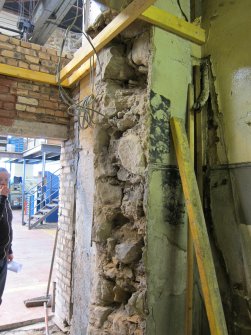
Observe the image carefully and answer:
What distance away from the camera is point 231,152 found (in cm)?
198

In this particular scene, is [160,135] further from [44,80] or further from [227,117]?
[44,80]

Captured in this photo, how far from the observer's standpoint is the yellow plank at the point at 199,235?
5.15ft

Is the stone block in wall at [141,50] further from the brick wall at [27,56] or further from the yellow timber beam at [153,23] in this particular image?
the brick wall at [27,56]

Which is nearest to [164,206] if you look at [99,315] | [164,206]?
[164,206]

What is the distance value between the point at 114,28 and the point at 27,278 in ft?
14.8

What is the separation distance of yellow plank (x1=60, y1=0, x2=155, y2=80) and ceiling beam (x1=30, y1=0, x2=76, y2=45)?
2.47 meters

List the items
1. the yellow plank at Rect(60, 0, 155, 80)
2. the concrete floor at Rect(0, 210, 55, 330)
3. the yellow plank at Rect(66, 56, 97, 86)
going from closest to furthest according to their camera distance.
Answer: the yellow plank at Rect(60, 0, 155, 80)
the yellow plank at Rect(66, 56, 97, 86)
the concrete floor at Rect(0, 210, 55, 330)

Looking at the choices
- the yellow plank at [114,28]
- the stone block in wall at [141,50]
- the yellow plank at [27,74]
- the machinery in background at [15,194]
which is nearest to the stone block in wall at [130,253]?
the stone block in wall at [141,50]

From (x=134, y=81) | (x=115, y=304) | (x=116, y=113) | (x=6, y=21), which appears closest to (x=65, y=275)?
(x=115, y=304)

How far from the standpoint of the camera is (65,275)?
11.3ft

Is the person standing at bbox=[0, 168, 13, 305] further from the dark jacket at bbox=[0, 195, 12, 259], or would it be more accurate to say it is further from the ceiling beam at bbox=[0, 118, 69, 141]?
the ceiling beam at bbox=[0, 118, 69, 141]

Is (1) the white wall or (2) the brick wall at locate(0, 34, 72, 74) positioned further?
(1) the white wall

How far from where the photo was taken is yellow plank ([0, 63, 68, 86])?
3086 mm

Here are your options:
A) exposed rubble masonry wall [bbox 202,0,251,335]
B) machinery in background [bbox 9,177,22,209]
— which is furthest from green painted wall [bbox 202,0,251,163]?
machinery in background [bbox 9,177,22,209]
